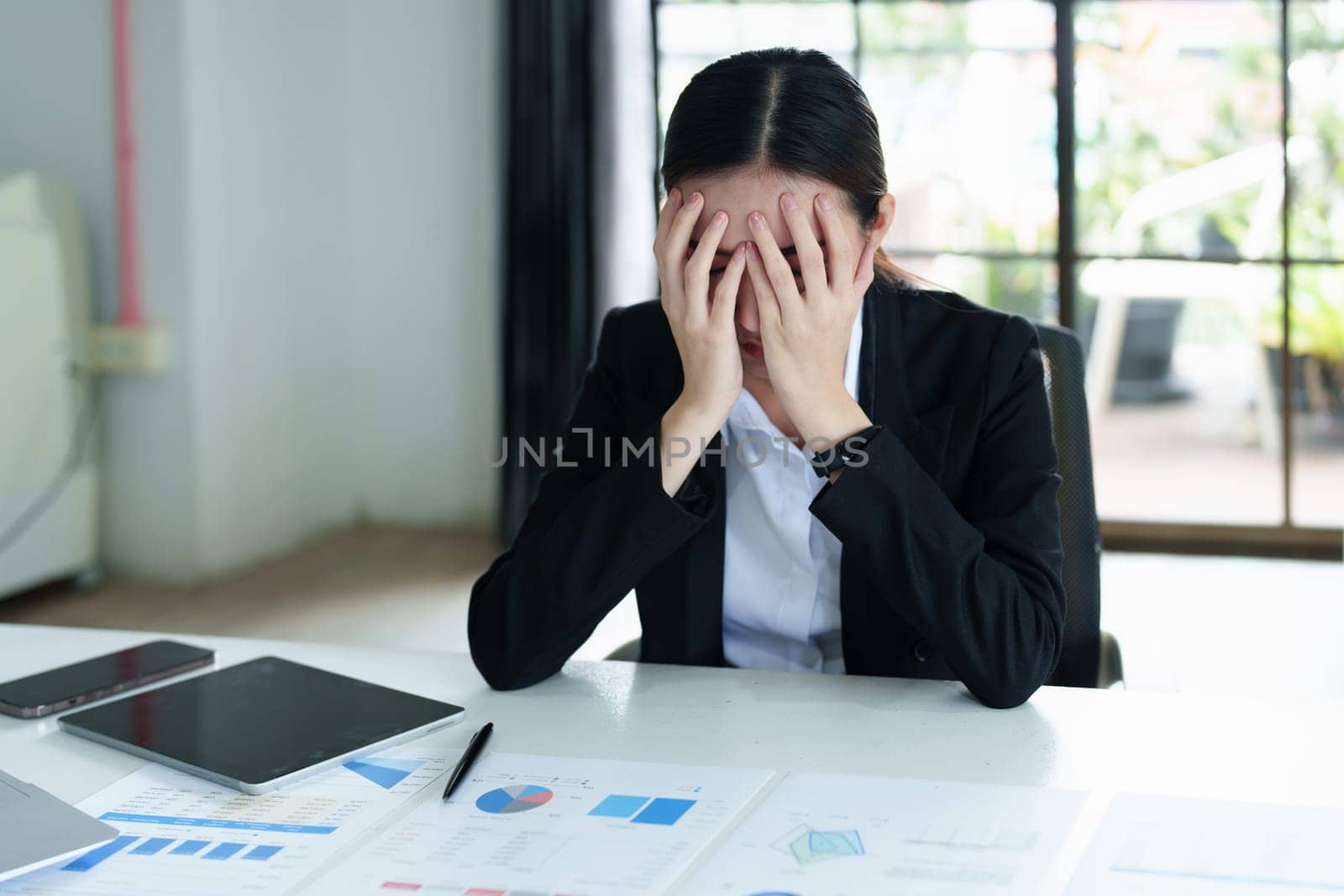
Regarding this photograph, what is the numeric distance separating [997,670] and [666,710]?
0.85 feet

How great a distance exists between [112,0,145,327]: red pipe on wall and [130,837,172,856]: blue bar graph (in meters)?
2.91

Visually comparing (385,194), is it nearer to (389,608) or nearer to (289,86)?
(289,86)

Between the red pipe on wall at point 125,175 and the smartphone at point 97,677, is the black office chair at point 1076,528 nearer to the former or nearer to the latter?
the smartphone at point 97,677

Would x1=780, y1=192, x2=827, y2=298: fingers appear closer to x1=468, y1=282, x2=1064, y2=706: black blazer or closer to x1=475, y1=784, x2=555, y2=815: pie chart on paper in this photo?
x1=468, y1=282, x2=1064, y2=706: black blazer

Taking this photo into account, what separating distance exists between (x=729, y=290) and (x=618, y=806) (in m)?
0.53

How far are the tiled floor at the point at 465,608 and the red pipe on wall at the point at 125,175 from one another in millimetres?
734

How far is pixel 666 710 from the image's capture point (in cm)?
106

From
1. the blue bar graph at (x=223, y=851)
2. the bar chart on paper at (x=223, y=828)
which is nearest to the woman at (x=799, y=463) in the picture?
the bar chart on paper at (x=223, y=828)

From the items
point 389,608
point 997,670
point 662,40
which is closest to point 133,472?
point 389,608

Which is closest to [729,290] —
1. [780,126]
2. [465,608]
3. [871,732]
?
[780,126]

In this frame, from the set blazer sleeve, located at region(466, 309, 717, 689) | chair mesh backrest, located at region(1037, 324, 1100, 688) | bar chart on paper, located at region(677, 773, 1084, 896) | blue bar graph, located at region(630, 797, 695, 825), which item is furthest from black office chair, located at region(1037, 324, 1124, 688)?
blue bar graph, located at region(630, 797, 695, 825)

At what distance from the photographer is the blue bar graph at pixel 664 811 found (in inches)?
33.3

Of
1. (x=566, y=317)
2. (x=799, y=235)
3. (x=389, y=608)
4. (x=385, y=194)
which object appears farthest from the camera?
(x=385, y=194)

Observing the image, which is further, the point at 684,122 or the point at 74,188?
the point at 74,188
